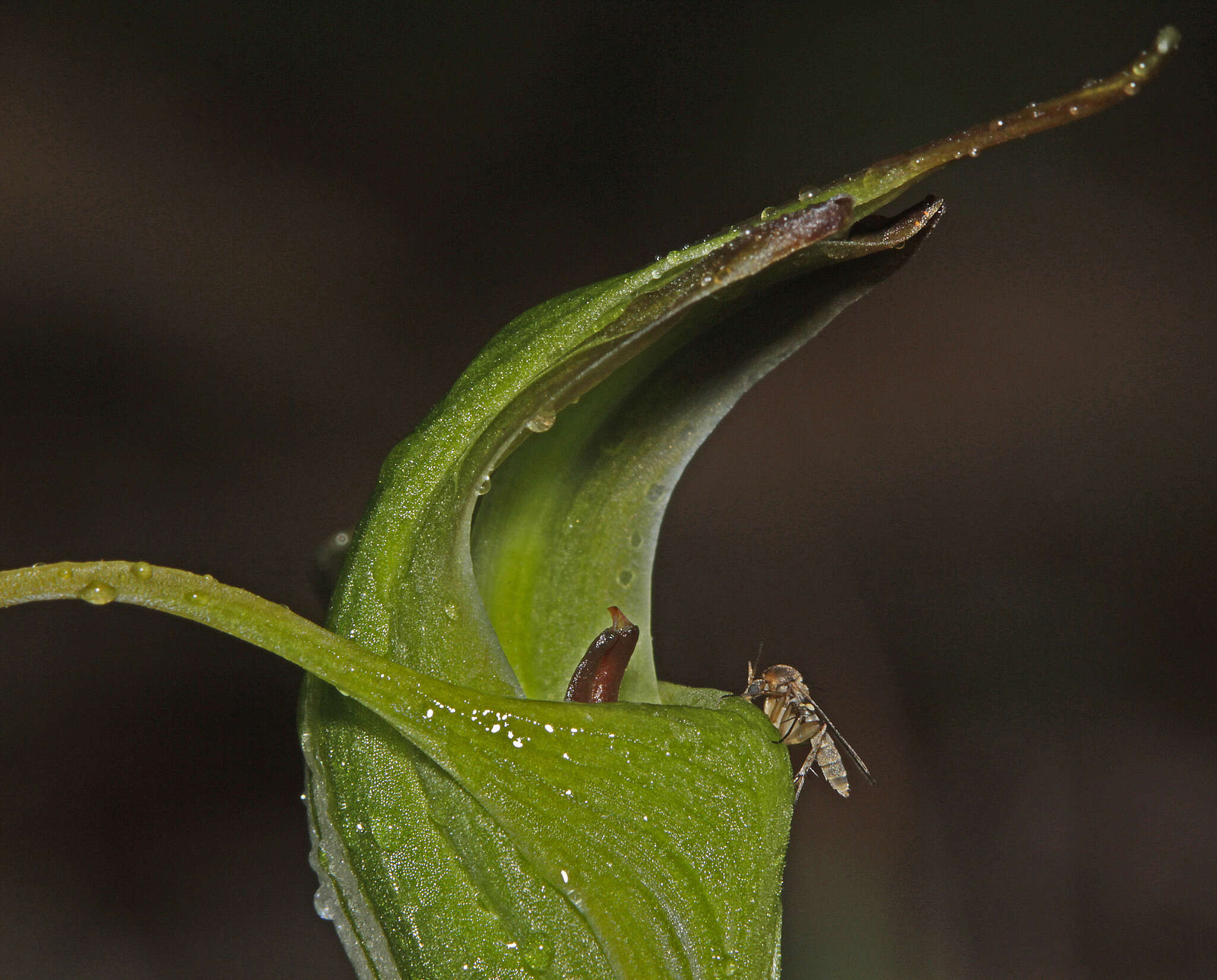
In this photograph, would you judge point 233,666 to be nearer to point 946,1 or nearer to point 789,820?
point 789,820

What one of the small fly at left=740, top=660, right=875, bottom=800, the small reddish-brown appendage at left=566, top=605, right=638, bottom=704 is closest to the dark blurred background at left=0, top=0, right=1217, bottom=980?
the small fly at left=740, top=660, right=875, bottom=800

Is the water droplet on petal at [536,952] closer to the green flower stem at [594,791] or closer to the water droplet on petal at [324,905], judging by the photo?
the green flower stem at [594,791]

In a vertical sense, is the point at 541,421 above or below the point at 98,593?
above

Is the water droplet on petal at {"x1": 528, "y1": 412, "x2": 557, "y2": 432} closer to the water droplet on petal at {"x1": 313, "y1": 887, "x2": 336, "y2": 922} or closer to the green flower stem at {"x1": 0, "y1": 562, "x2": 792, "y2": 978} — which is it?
the green flower stem at {"x1": 0, "y1": 562, "x2": 792, "y2": 978}

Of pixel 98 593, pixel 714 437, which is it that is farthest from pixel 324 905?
pixel 714 437

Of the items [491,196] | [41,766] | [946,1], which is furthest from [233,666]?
[946,1]

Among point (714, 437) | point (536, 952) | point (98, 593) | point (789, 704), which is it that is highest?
point (714, 437)

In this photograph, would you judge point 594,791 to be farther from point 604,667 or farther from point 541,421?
point 541,421
